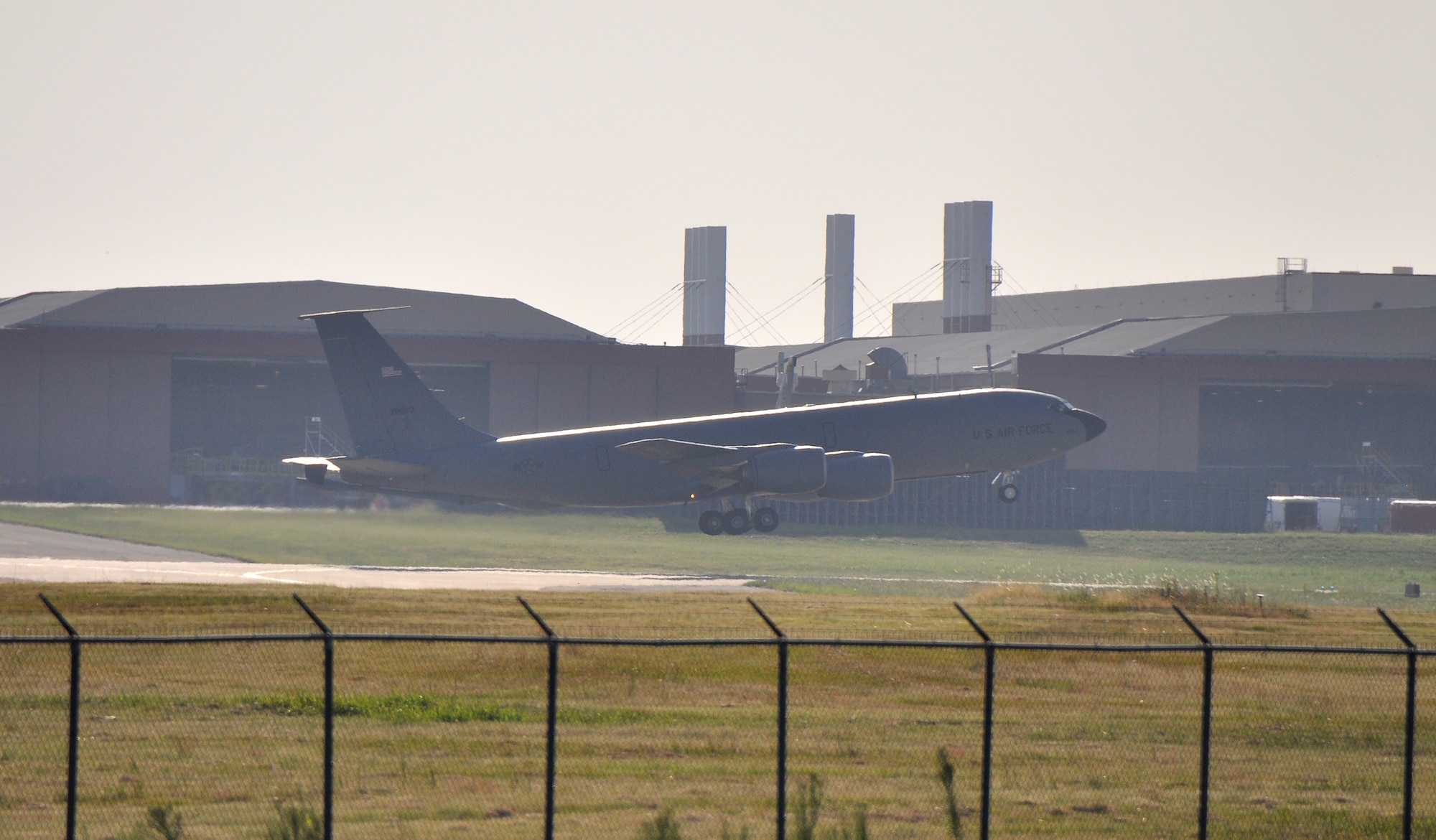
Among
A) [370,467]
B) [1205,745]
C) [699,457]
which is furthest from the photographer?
[699,457]

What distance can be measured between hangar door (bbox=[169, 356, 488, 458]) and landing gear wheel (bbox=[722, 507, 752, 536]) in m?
42.9

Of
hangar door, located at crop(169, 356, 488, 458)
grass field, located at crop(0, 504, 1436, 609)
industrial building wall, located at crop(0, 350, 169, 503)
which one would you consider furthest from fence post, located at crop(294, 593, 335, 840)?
hangar door, located at crop(169, 356, 488, 458)

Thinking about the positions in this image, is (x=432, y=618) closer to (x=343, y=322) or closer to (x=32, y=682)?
(x=32, y=682)

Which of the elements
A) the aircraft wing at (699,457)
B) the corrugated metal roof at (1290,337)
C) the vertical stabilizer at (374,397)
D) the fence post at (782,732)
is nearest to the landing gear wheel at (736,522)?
the aircraft wing at (699,457)

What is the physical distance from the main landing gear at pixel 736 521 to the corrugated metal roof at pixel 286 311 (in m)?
42.5

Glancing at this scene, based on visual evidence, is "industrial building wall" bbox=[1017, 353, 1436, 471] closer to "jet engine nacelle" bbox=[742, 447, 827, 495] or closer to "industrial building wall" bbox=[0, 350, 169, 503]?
"jet engine nacelle" bbox=[742, 447, 827, 495]

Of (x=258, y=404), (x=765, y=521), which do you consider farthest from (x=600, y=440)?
(x=258, y=404)

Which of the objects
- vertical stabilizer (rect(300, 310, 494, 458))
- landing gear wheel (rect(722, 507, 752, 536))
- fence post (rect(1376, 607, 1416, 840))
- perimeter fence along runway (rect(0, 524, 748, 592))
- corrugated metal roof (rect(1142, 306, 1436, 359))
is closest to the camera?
fence post (rect(1376, 607, 1416, 840))

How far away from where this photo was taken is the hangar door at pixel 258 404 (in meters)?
98.6

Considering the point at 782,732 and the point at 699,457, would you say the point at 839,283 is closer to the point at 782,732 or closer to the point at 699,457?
the point at 699,457

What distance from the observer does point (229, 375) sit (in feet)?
334

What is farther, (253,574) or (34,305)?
(34,305)

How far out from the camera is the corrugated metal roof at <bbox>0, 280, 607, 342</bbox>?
9638cm

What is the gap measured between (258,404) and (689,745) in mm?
90512
